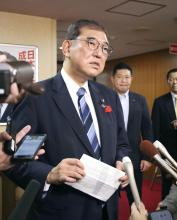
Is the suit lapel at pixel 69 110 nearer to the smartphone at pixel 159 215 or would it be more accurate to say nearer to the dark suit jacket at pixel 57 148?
the dark suit jacket at pixel 57 148

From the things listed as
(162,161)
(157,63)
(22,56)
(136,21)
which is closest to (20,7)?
(22,56)

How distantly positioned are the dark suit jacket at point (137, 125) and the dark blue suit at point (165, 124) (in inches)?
17.8

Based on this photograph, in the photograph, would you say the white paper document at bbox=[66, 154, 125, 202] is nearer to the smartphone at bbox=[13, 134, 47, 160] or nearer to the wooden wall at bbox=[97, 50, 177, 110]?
the smartphone at bbox=[13, 134, 47, 160]

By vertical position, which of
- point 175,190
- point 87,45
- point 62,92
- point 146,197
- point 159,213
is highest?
point 87,45

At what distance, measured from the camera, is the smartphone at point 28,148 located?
1.20 metres

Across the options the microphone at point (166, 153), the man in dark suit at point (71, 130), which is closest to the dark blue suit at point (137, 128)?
the man in dark suit at point (71, 130)

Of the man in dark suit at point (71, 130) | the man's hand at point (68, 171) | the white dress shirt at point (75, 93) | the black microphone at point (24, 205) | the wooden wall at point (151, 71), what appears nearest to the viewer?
the black microphone at point (24, 205)

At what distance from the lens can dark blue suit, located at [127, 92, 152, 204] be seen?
3520mm

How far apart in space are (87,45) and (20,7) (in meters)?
2.85

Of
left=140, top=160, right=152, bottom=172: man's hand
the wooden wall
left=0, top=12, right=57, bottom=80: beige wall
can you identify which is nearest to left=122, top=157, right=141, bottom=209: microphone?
left=140, top=160, right=152, bottom=172: man's hand

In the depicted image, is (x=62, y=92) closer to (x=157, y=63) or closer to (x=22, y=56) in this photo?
(x=22, y=56)

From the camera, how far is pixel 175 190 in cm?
202

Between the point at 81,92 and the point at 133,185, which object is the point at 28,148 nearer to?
the point at 133,185

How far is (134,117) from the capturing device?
3.52 metres
